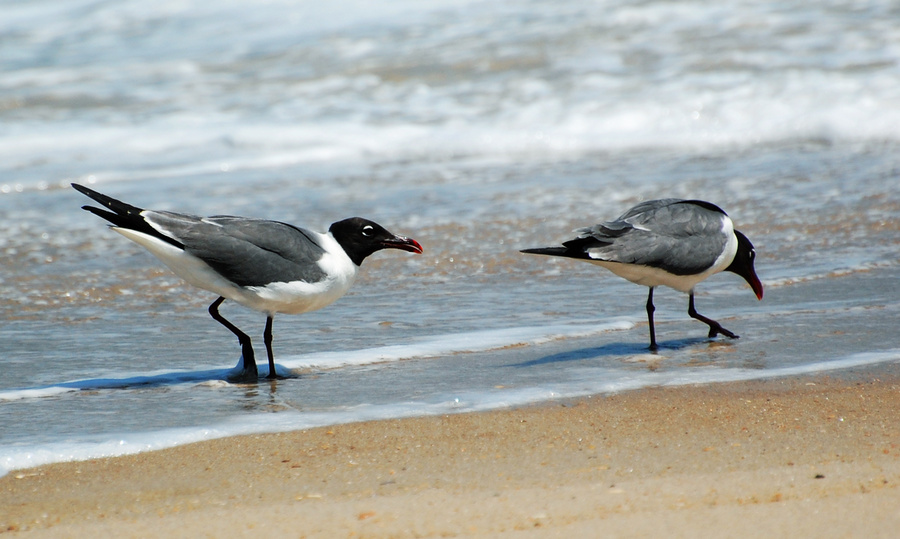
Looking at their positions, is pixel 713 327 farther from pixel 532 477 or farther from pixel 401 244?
pixel 532 477

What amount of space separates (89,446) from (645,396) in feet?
6.80

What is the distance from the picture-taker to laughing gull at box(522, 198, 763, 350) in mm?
4949

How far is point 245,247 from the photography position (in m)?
4.74

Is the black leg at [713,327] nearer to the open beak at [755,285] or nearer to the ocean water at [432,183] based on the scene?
the ocean water at [432,183]

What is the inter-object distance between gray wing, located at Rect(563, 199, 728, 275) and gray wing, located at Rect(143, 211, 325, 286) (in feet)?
3.98

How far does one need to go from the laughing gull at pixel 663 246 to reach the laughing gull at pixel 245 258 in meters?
1.02

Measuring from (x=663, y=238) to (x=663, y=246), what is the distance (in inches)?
2.2

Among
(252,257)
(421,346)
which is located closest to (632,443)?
(421,346)

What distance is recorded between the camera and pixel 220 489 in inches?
126

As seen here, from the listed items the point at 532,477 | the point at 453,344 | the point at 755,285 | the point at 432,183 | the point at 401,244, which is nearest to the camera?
the point at 532,477

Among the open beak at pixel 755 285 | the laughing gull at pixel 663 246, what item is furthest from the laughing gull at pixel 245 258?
the open beak at pixel 755 285

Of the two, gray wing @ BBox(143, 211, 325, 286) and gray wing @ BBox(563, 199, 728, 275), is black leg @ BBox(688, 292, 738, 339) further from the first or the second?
gray wing @ BBox(143, 211, 325, 286)

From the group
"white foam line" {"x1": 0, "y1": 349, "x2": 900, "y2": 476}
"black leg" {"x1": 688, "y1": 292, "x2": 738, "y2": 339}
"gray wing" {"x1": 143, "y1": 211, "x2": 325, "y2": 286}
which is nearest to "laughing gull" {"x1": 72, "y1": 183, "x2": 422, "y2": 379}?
"gray wing" {"x1": 143, "y1": 211, "x2": 325, "y2": 286}

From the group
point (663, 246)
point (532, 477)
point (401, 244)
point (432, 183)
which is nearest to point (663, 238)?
point (663, 246)
